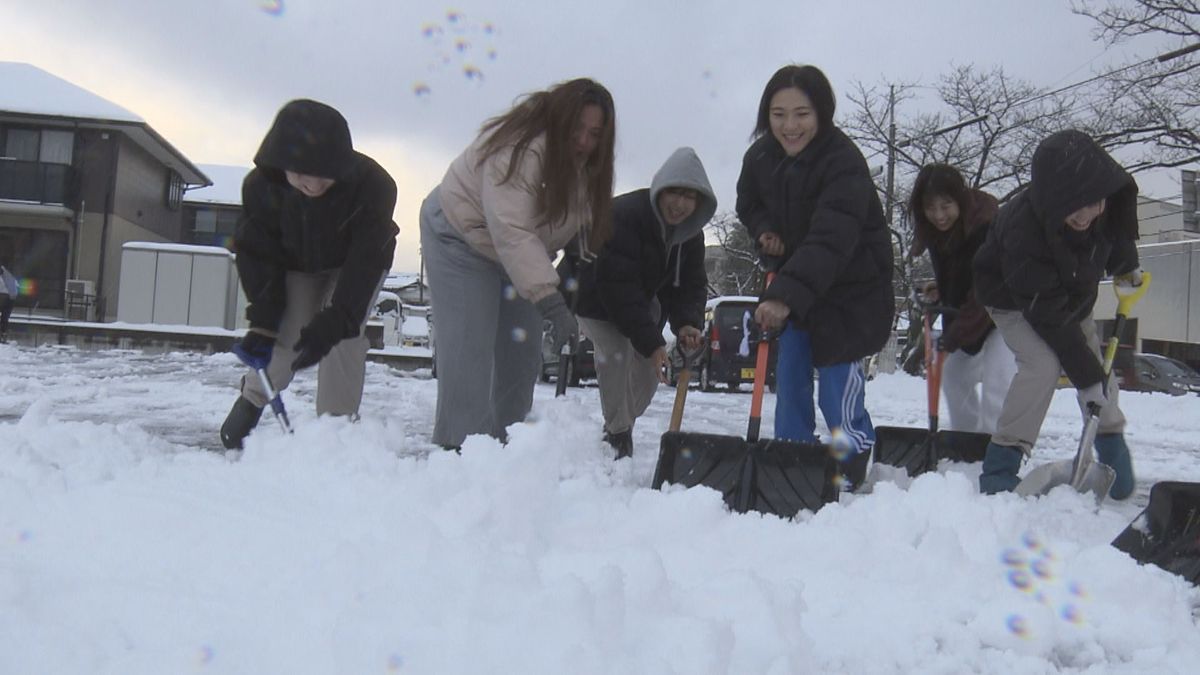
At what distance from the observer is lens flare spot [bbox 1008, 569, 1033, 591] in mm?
2084

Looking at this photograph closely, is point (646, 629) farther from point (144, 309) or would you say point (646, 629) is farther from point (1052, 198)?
point (144, 309)

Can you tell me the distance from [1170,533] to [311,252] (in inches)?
117

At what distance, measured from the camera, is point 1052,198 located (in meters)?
3.22

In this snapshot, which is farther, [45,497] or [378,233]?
[378,233]

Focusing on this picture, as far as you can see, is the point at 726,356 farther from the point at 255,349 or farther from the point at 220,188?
the point at 220,188

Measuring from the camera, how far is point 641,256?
13.1 feet

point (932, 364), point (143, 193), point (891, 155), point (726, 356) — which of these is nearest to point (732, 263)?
point (891, 155)

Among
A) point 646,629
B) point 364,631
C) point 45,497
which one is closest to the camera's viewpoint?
point 364,631

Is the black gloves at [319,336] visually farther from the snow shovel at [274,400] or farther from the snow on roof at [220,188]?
the snow on roof at [220,188]

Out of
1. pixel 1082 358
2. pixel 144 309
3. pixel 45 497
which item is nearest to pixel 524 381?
pixel 45 497

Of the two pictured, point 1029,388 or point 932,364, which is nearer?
point 1029,388

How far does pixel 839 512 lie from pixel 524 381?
156cm

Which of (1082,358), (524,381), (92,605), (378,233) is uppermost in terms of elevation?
(378,233)

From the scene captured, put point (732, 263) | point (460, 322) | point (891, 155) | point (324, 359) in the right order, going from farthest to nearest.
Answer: point (732, 263) → point (891, 155) → point (324, 359) → point (460, 322)
